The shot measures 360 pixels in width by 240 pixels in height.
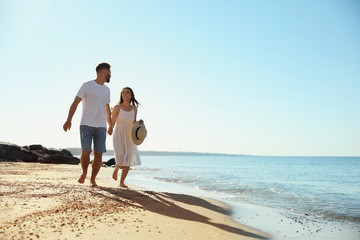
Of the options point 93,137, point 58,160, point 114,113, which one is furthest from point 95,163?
point 58,160

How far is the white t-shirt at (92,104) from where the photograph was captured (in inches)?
246

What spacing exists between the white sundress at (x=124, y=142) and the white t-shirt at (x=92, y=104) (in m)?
1.17

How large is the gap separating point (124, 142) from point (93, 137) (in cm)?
124

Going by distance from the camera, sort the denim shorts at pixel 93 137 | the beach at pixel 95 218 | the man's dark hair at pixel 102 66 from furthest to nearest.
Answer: the man's dark hair at pixel 102 66, the denim shorts at pixel 93 137, the beach at pixel 95 218

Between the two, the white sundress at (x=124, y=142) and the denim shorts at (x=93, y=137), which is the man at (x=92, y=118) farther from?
the white sundress at (x=124, y=142)

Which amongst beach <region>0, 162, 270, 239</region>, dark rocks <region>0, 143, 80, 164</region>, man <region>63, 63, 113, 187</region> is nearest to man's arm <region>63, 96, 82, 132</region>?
man <region>63, 63, 113, 187</region>

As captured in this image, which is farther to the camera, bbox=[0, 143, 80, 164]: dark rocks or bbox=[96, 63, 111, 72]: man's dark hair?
bbox=[0, 143, 80, 164]: dark rocks

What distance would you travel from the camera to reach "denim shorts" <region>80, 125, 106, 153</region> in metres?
6.13

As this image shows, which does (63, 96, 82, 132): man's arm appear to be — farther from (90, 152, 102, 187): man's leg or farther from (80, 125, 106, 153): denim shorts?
(90, 152, 102, 187): man's leg

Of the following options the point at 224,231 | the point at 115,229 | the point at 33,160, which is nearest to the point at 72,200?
the point at 115,229

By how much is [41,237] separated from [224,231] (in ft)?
7.10

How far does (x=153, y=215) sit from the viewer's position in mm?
4133

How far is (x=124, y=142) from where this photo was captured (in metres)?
7.52

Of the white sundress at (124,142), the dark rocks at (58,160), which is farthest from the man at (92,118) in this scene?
the dark rocks at (58,160)
